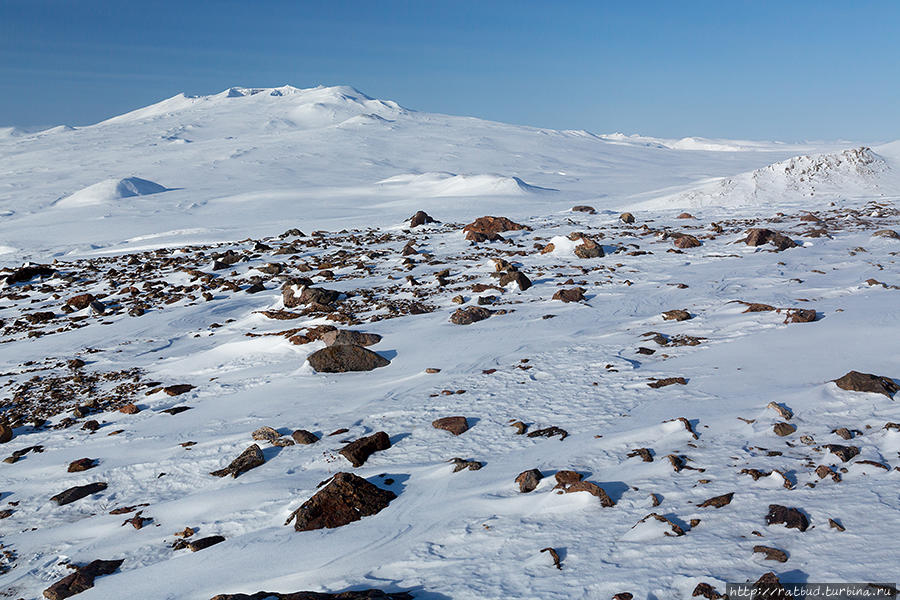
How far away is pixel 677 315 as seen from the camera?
279 inches

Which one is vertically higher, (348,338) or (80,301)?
(80,301)

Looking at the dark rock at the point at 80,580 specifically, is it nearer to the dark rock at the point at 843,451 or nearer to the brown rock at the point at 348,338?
the brown rock at the point at 348,338

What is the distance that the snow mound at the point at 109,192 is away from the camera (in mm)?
31859

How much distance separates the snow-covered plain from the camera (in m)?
3.21

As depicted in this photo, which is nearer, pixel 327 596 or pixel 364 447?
pixel 327 596

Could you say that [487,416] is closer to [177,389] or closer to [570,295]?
[177,389]

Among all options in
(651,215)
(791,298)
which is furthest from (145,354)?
(651,215)

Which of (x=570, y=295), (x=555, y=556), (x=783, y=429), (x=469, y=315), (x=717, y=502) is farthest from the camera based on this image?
(x=570, y=295)

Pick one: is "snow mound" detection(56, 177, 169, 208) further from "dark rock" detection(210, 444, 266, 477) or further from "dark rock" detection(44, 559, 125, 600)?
"dark rock" detection(44, 559, 125, 600)

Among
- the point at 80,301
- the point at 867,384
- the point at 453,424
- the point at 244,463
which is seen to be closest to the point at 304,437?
the point at 244,463

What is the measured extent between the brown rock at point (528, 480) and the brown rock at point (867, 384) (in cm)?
262

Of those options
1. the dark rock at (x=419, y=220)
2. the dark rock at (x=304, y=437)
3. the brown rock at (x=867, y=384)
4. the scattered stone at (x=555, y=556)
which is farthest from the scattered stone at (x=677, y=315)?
the dark rock at (x=419, y=220)

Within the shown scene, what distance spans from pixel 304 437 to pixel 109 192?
33418 mm

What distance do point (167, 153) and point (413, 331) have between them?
5057 centimetres
